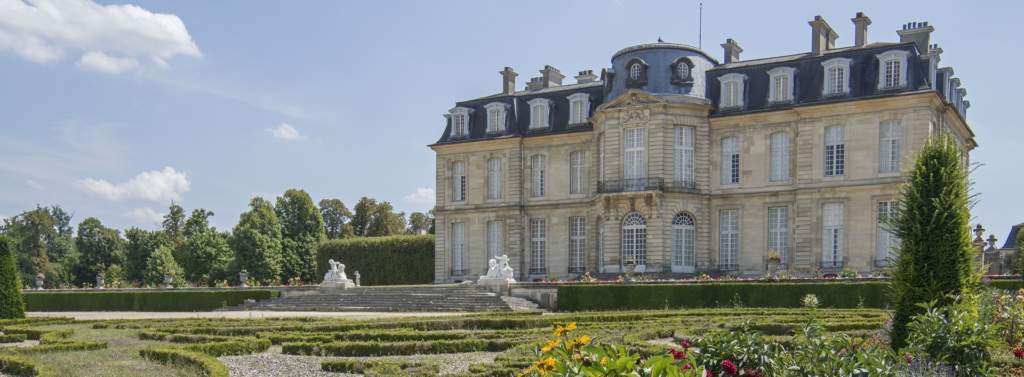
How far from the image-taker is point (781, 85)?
2964cm

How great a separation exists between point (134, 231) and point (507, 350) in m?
48.5

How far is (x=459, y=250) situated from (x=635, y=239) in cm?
831

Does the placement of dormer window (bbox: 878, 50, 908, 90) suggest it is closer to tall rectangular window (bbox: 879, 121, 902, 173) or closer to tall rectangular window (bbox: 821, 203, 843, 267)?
tall rectangular window (bbox: 879, 121, 902, 173)

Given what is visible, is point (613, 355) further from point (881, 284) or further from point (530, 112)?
point (530, 112)

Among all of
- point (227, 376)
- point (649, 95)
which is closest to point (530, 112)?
point (649, 95)

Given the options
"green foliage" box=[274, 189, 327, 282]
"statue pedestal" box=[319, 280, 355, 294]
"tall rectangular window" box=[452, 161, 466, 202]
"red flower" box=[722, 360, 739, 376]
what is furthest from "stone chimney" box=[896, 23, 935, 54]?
"green foliage" box=[274, 189, 327, 282]

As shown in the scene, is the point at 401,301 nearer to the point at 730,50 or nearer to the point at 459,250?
the point at 459,250

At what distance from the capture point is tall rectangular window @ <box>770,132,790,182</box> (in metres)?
29.6

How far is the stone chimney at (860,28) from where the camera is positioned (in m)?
29.6

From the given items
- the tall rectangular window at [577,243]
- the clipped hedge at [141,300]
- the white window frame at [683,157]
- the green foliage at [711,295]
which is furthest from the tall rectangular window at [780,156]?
the clipped hedge at [141,300]

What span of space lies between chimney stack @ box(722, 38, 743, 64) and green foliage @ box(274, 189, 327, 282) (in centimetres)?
2678

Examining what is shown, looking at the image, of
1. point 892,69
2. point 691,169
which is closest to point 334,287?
point 691,169

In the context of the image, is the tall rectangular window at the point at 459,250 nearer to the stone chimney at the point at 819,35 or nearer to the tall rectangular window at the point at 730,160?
the tall rectangular window at the point at 730,160

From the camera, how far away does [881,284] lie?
1945 centimetres
